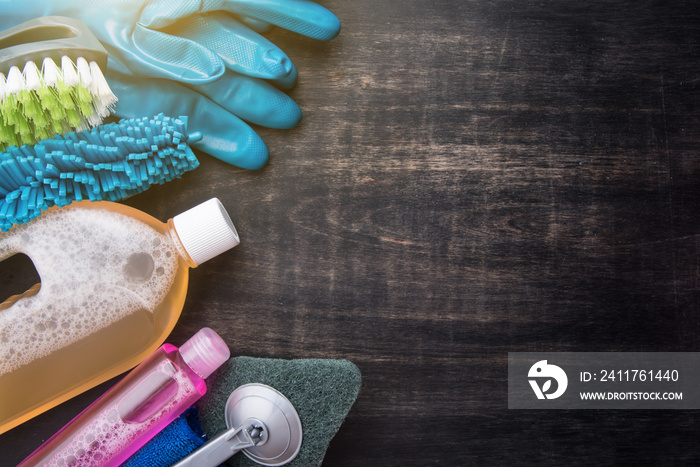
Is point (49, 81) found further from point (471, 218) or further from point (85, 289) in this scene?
point (471, 218)

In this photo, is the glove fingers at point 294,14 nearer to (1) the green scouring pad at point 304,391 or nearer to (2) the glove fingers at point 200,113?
(2) the glove fingers at point 200,113

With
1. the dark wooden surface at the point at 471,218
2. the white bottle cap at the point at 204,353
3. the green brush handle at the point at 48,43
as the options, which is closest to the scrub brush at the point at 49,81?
the green brush handle at the point at 48,43

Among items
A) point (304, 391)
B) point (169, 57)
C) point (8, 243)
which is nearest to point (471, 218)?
point (304, 391)

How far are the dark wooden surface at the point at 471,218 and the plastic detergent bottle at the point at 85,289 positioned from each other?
0.06 m

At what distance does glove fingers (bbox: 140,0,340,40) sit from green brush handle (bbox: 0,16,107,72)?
0.06 metres

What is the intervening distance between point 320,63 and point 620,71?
0.34 meters

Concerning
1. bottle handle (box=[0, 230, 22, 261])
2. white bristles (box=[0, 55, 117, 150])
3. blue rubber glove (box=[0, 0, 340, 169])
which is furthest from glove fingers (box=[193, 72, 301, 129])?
bottle handle (box=[0, 230, 22, 261])

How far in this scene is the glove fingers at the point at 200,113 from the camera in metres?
0.50

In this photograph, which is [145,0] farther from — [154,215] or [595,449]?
[595,449]

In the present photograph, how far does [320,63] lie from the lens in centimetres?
53

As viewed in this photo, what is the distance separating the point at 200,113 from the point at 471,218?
31cm

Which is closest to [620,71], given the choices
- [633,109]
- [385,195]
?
[633,109]

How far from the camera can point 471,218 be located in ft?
1.74

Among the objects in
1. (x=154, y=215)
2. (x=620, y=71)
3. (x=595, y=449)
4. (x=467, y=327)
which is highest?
(x=620, y=71)
